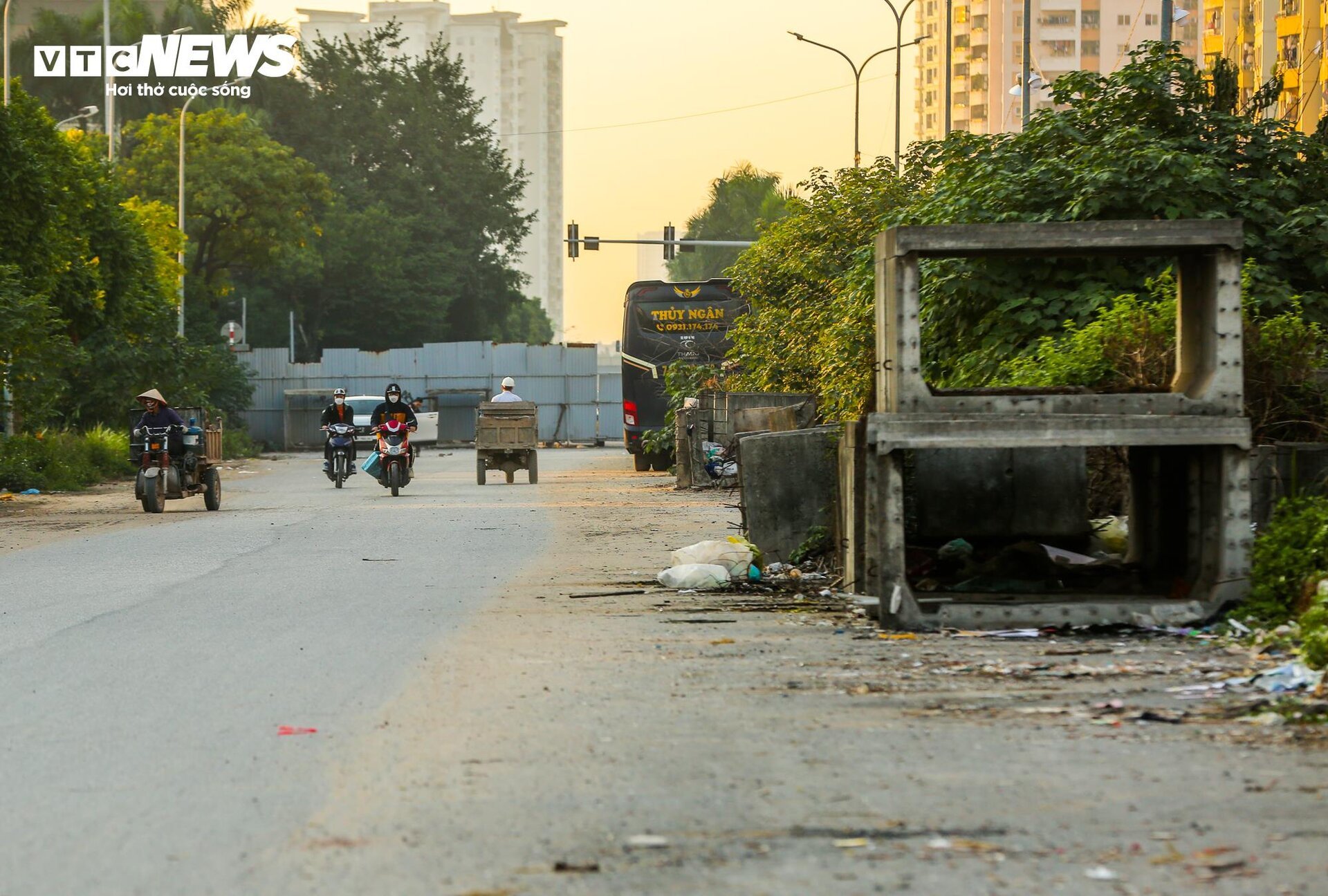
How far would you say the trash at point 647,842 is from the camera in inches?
199

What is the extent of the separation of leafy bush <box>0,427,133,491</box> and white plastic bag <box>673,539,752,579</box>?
17.6m

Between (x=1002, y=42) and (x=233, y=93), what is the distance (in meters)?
79.1

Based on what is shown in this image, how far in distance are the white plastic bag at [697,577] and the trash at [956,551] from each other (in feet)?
4.96

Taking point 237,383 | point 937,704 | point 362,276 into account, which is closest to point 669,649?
point 937,704

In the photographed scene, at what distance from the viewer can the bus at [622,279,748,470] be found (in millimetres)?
36594

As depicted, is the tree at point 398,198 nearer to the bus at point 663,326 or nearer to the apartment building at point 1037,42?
the bus at point 663,326

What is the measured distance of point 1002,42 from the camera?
136 m

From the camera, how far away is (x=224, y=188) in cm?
5544

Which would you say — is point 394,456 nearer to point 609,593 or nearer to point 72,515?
point 72,515

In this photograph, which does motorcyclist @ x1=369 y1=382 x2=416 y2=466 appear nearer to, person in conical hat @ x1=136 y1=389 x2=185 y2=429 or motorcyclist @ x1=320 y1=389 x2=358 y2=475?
motorcyclist @ x1=320 y1=389 x2=358 y2=475

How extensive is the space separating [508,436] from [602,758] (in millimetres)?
23854

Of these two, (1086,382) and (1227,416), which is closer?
(1227,416)

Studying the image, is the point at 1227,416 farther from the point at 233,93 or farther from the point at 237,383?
the point at 233,93

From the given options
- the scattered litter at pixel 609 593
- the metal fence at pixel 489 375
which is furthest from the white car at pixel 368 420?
the scattered litter at pixel 609 593
